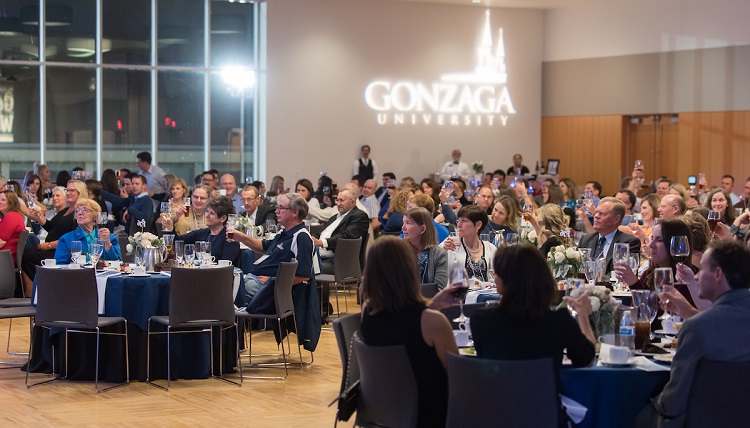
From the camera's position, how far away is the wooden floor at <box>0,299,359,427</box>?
6.49 m

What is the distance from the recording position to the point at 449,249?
23.7 feet

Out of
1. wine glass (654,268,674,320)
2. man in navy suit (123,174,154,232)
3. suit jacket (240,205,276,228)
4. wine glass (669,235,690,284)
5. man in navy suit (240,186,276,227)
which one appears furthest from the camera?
man in navy suit (123,174,154,232)

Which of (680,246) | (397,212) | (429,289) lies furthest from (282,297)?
(397,212)

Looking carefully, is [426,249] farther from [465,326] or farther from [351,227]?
[351,227]

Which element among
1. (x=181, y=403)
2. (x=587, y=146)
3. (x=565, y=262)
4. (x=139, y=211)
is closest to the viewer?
(x=565, y=262)

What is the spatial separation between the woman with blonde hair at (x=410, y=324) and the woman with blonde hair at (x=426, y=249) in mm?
2405

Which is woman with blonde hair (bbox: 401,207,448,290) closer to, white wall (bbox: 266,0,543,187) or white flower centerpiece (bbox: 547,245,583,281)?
white flower centerpiece (bbox: 547,245,583,281)

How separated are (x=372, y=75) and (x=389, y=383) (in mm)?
16827

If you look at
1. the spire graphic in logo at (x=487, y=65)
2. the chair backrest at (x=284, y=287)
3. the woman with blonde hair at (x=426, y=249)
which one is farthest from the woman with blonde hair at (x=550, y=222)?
the spire graphic in logo at (x=487, y=65)

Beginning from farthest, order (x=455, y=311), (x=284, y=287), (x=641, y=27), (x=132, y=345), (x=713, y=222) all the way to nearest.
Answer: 1. (x=641, y=27)
2. (x=713, y=222)
3. (x=284, y=287)
4. (x=132, y=345)
5. (x=455, y=311)

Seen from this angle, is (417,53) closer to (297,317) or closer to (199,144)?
(199,144)

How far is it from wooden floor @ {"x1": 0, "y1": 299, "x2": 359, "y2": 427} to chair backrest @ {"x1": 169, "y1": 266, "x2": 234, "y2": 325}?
0.55 m

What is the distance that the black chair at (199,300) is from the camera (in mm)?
7188

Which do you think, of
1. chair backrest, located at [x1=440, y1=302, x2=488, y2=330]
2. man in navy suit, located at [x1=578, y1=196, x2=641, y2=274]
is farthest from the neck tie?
chair backrest, located at [x1=440, y1=302, x2=488, y2=330]
